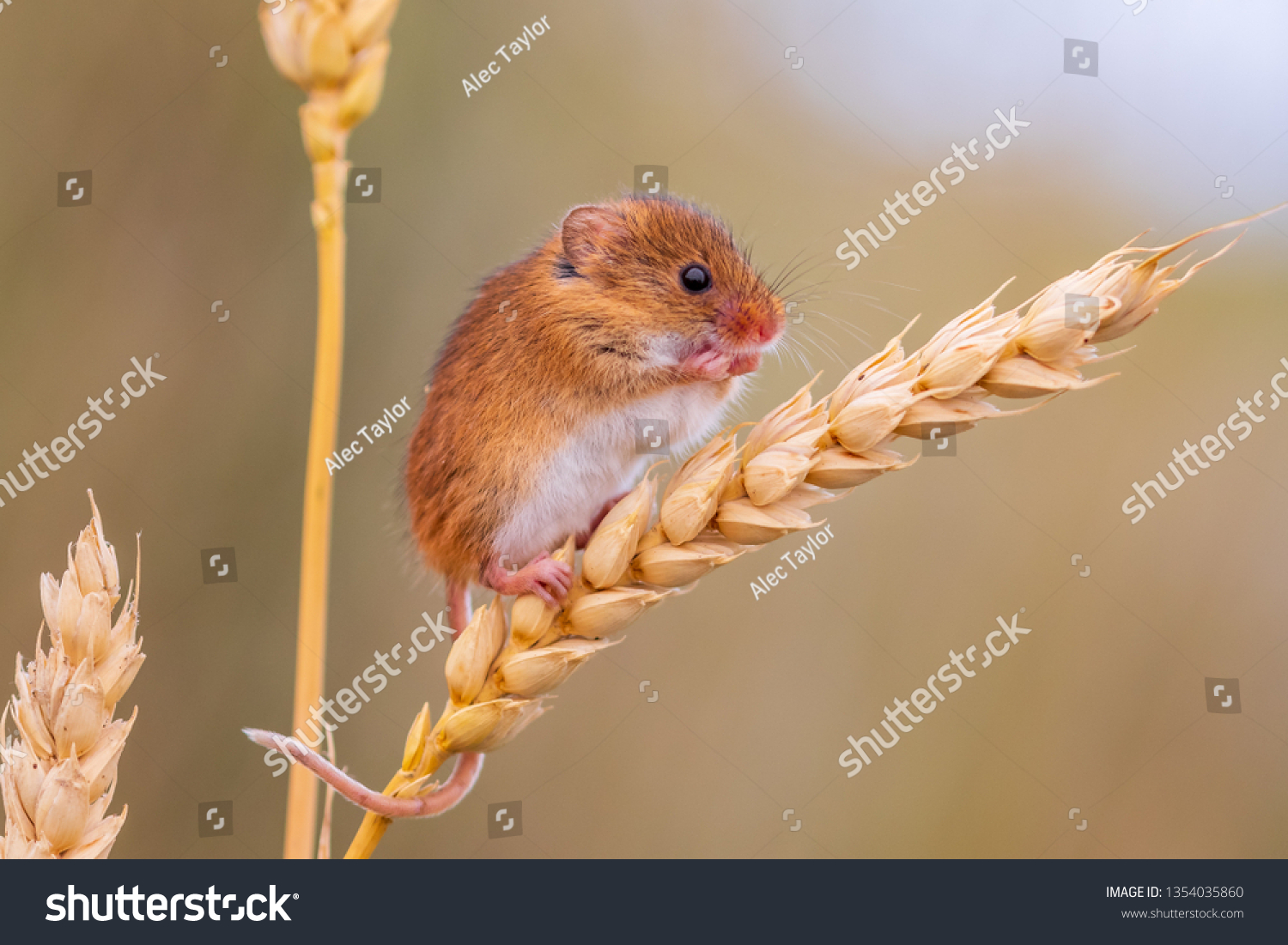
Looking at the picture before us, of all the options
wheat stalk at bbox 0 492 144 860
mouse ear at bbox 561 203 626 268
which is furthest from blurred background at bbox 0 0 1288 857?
wheat stalk at bbox 0 492 144 860

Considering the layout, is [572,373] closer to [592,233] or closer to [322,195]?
[592,233]

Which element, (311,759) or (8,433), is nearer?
(311,759)

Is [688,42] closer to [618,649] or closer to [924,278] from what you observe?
[924,278]

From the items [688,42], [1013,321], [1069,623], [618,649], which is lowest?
[1069,623]

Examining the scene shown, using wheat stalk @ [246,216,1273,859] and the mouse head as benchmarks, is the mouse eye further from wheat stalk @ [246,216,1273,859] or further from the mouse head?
wheat stalk @ [246,216,1273,859]

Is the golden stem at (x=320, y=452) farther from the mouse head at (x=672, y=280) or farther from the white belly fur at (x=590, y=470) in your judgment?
the mouse head at (x=672, y=280)

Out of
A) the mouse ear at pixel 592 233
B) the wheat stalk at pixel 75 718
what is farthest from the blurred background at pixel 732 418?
the wheat stalk at pixel 75 718
